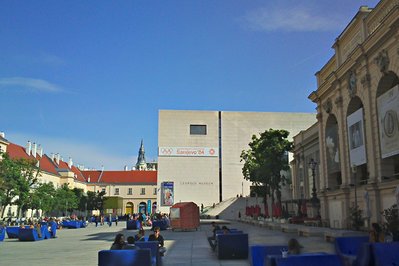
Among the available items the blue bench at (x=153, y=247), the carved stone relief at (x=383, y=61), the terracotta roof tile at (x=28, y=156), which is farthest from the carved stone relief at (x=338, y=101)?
the terracotta roof tile at (x=28, y=156)

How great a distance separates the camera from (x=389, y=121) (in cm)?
A: 2223

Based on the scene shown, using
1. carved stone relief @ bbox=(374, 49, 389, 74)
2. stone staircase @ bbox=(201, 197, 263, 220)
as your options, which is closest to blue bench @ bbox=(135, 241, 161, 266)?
carved stone relief @ bbox=(374, 49, 389, 74)

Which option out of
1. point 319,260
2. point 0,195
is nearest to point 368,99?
point 319,260

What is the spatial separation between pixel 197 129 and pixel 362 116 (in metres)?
65.6

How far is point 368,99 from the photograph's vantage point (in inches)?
987

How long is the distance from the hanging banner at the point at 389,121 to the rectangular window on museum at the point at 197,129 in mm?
67306

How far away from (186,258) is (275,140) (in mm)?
33268

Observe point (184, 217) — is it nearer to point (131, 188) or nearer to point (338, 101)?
point (338, 101)

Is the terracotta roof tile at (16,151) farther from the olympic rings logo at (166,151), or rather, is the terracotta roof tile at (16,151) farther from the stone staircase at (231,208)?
the stone staircase at (231,208)

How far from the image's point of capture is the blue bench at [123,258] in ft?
28.8

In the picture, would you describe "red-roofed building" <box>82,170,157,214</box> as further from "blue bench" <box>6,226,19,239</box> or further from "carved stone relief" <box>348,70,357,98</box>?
"carved stone relief" <box>348,70,357,98</box>

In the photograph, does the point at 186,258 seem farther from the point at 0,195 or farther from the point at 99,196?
the point at 99,196

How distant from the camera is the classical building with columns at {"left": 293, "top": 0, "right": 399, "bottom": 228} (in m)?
22.4

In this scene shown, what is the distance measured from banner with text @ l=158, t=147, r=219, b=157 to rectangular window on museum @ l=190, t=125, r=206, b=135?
340 cm
